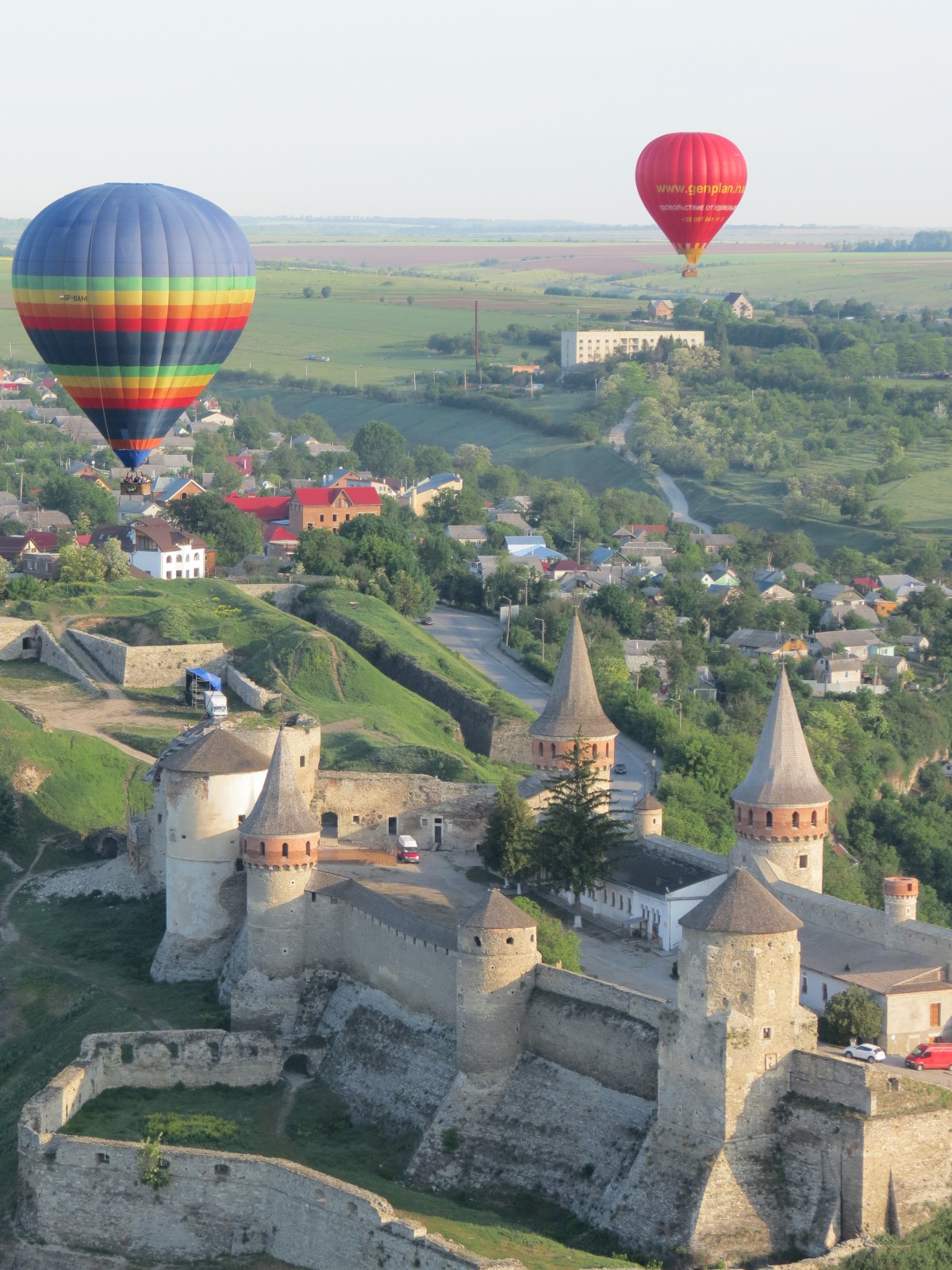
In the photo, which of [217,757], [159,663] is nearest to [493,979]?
[217,757]

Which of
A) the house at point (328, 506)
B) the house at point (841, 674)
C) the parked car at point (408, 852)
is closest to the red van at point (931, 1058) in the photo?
the parked car at point (408, 852)

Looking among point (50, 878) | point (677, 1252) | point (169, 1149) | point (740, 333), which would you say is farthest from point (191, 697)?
point (740, 333)

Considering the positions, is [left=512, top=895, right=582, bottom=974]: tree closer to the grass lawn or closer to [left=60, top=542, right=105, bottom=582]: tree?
Answer: the grass lawn

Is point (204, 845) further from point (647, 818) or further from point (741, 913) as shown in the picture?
point (741, 913)

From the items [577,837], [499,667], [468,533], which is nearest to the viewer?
[577,837]

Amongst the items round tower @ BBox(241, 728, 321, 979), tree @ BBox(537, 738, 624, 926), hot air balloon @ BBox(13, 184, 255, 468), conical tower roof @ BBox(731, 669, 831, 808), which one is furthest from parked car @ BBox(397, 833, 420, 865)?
hot air balloon @ BBox(13, 184, 255, 468)

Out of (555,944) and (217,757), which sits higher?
(217,757)
